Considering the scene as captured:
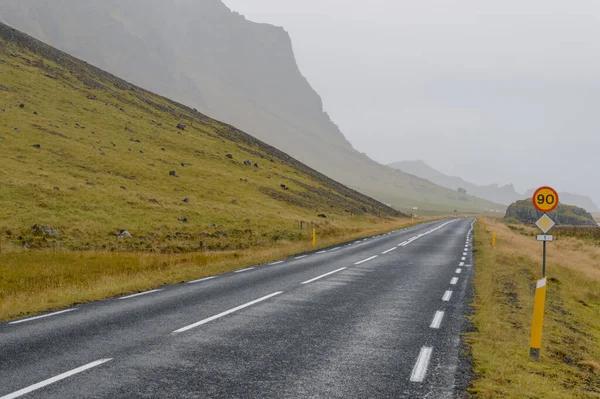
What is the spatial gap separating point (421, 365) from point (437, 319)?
335cm

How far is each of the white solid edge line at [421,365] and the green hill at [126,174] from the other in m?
23.0

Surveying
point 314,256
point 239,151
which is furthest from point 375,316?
point 239,151

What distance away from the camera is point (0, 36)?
3241 inches

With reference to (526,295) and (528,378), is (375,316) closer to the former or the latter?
(528,378)

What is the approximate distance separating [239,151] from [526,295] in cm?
7187

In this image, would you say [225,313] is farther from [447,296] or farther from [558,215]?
[558,215]

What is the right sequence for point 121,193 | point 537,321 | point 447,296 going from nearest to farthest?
→ point 537,321
point 447,296
point 121,193

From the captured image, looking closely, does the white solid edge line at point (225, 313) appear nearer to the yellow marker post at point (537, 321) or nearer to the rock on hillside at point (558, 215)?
the yellow marker post at point (537, 321)

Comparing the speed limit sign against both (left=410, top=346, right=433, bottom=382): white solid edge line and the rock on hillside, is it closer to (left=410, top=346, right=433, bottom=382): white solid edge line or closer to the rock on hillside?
(left=410, top=346, right=433, bottom=382): white solid edge line

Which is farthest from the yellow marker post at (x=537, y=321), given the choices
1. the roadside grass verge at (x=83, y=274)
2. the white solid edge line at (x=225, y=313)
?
the roadside grass verge at (x=83, y=274)

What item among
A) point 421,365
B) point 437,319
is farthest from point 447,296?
point 421,365

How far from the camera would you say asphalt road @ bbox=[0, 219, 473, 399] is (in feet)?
19.8

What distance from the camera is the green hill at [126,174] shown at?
32.5 m

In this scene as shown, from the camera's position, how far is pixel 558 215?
325 ft
